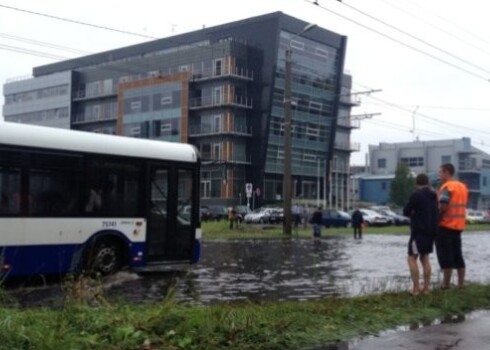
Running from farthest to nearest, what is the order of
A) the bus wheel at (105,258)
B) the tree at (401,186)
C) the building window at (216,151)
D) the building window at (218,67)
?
the tree at (401,186) → the building window at (216,151) → the building window at (218,67) → the bus wheel at (105,258)

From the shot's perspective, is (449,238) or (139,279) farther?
(139,279)

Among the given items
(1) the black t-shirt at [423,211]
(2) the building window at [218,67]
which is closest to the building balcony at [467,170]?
(2) the building window at [218,67]

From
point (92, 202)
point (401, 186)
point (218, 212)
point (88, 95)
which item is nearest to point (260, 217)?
point (218, 212)

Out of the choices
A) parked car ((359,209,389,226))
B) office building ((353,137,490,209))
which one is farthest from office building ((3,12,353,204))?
office building ((353,137,490,209))

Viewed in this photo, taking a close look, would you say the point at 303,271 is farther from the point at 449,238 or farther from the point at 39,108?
the point at 39,108

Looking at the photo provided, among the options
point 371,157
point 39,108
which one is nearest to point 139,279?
point 39,108

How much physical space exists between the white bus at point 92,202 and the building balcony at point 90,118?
85.7 metres

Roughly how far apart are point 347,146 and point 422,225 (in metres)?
93.5

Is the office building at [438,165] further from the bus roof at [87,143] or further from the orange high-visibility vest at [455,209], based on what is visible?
the orange high-visibility vest at [455,209]

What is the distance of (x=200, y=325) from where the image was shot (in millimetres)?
6496

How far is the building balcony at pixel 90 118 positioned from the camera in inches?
3910

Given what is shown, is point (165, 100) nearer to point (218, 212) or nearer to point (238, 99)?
point (238, 99)

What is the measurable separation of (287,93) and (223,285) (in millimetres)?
21290

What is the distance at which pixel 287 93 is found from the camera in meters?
33.1
